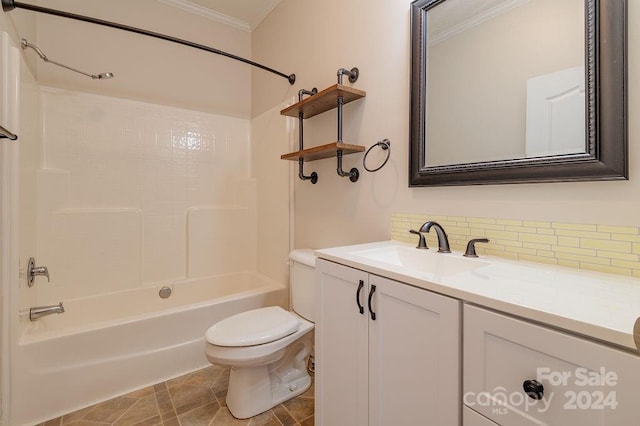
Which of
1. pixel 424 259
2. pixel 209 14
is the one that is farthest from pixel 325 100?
pixel 209 14

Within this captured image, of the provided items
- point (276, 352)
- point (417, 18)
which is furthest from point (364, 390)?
point (417, 18)

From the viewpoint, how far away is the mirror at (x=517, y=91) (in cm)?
82

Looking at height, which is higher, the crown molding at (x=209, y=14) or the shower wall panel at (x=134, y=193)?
the crown molding at (x=209, y=14)

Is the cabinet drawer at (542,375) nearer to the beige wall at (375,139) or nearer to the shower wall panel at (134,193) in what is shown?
the beige wall at (375,139)

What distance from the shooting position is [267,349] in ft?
4.50

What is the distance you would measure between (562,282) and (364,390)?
0.67m

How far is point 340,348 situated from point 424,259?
471 mm

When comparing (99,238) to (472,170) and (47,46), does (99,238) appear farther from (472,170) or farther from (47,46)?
(472,170)

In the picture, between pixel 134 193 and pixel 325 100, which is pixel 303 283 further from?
pixel 134 193

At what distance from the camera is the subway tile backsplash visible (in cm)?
80

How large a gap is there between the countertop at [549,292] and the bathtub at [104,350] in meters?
1.33

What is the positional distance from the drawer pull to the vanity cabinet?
14cm

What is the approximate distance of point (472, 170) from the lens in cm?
Answer: 112

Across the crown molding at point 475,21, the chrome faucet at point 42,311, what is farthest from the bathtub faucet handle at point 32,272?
the crown molding at point 475,21
